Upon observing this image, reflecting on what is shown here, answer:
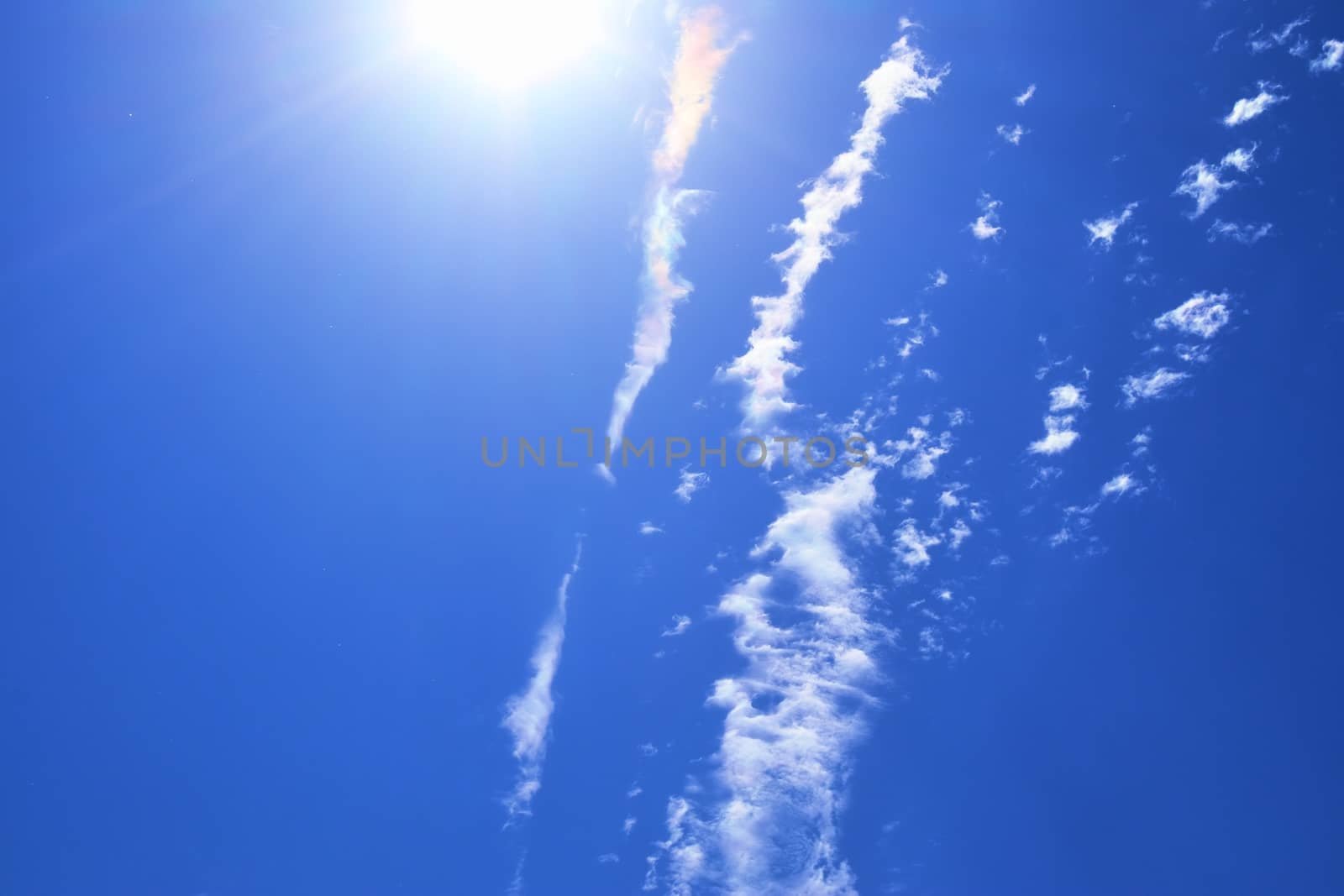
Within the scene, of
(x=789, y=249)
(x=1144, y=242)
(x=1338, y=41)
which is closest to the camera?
(x=1338, y=41)

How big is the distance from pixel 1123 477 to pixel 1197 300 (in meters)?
13.2

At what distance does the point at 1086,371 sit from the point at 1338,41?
26.1 m

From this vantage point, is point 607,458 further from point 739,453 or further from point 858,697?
point 858,697

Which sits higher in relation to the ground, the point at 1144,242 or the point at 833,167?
the point at 833,167

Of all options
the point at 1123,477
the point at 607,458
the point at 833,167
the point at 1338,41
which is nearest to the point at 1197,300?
the point at 1123,477

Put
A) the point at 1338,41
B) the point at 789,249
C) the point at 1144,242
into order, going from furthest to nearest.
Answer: the point at 789,249 < the point at 1144,242 < the point at 1338,41

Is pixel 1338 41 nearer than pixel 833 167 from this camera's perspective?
Yes

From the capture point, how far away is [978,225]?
5341 cm

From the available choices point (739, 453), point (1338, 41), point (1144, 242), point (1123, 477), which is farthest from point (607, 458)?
point (1338, 41)

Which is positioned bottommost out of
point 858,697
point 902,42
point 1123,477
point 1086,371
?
point 858,697

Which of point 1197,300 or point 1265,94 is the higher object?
point 1265,94

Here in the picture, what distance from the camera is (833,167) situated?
5409 cm

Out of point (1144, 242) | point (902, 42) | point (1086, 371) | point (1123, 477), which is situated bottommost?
point (1123, 477)

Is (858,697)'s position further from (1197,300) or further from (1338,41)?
(1338,41)
